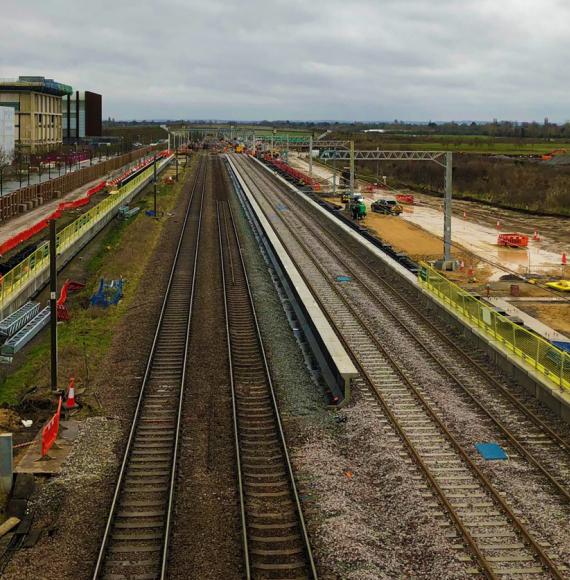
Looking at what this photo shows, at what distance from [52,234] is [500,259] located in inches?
1084

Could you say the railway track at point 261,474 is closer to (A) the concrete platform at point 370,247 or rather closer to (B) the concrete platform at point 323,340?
(B) the concrete platform at point 323,340

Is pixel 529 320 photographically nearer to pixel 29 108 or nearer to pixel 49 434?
pixel 49 434

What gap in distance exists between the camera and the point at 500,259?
39219mm

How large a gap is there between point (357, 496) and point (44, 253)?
82.2ft

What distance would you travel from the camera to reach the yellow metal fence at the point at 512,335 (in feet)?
54.8

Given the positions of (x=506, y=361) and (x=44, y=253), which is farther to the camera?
(x=44, y=253)

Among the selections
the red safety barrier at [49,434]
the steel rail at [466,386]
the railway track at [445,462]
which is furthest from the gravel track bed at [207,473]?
the steel rail at [466,386]

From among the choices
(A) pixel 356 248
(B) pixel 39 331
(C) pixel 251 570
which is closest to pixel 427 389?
(C) pixel 251 570

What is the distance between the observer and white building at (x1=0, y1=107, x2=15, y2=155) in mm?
82250

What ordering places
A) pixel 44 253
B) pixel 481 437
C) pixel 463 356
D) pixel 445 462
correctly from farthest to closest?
pixel 44 253 < pixel 463 356 < pixel 481 437 < pixel 445 462

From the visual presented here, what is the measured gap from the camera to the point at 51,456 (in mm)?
13898

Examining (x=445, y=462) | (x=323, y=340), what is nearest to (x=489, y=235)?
(x=323, y=340)

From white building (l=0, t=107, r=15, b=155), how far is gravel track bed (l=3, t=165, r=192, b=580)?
220 feet

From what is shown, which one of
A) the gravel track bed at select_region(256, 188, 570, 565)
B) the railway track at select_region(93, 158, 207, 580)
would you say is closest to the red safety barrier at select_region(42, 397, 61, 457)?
the railway track at select_region(93, 158, 207, 580)
